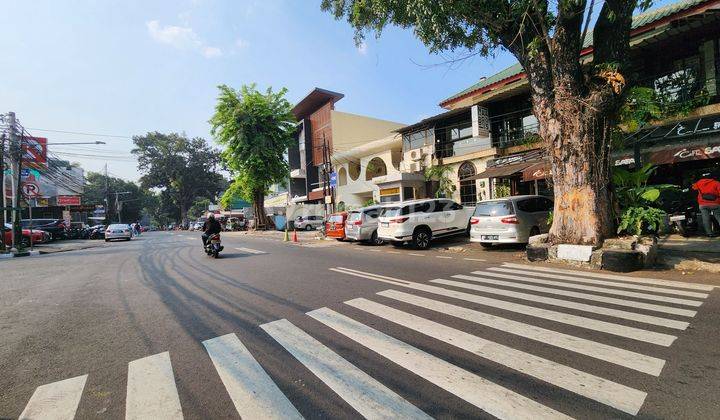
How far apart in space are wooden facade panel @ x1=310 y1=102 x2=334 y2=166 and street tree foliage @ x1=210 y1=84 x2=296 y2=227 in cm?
471

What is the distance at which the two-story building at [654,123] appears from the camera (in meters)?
11.9

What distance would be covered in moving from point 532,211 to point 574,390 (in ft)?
31.4

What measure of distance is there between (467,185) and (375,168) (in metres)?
10.8

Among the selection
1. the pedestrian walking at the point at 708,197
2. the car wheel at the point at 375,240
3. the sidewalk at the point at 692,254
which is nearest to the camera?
the sidewalk at the point at 692,254

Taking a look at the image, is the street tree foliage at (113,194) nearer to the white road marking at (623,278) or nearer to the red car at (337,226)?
the red car at (337,226)

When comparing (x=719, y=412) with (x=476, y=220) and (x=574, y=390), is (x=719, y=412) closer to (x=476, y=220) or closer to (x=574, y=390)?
(x=574, y=390)

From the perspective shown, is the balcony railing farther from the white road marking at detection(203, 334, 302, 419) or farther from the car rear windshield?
the white road marking at detection(203, 334, 302, 419)

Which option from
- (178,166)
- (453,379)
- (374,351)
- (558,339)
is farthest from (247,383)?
(178,166)

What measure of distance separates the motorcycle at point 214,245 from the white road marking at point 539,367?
9.08 m

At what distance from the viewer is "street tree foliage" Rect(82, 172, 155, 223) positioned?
208 ft

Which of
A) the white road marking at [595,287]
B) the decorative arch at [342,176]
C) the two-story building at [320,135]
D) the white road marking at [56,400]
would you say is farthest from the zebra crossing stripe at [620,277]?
the two-story building at [320,135]

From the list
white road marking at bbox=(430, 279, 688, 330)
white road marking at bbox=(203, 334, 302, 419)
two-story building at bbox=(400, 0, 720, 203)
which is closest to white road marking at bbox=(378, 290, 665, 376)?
white road marking at bbox=(430, 279, 688, 330)

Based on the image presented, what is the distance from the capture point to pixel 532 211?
36.6ft

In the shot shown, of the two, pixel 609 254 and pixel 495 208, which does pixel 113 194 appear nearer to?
pixel 495 208
